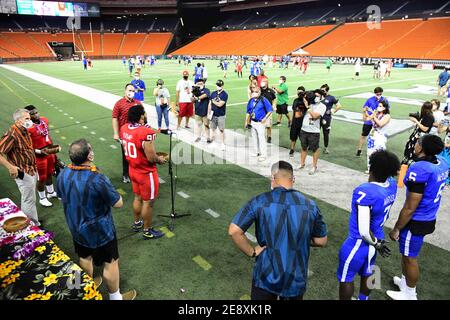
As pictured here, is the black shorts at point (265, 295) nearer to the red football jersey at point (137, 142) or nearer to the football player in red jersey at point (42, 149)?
the red football jersey at point (137, 142)

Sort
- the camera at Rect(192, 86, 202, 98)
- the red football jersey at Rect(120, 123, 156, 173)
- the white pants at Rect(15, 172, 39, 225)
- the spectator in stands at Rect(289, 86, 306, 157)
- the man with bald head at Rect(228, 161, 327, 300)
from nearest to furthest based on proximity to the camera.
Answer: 1. the man with bald head at Rect(228, 161, 327, 300)
2. the red football jersey at Rect(120, 123, 156, 173)
3. the white pants at Rect(15, 172, 39, 225)
4. the spectator in stands at Rect(289, 86, 306, 157)
5. the camera at Rect(192, 86, 202, 98)

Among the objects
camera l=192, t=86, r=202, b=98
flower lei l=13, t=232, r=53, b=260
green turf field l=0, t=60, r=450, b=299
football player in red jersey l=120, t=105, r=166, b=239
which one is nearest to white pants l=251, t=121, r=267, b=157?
green turf field l=0, t=60, r=450, b=299

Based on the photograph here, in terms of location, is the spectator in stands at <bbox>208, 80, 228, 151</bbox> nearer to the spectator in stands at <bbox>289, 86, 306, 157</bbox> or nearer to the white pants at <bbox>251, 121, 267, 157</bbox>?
the white pants at <bbox>251, 121, 267, 157</bbox>

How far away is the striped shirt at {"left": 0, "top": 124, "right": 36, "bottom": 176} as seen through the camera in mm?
4586

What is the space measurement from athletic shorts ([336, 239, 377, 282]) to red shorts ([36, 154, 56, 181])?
537 cm

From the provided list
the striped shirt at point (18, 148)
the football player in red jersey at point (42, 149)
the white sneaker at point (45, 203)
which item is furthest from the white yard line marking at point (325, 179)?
the striped shirt at point (18, 148)

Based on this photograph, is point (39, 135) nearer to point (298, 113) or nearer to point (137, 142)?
point (137, 142)

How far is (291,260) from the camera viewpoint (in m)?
2.49

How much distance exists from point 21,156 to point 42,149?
0.85m

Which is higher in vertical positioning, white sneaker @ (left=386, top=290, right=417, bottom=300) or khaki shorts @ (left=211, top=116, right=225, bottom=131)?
khaki shorts @ (left=211, top=116, right=225, bottom=131)

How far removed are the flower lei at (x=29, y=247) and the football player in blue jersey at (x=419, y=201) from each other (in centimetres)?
413

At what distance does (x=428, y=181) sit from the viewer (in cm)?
332
